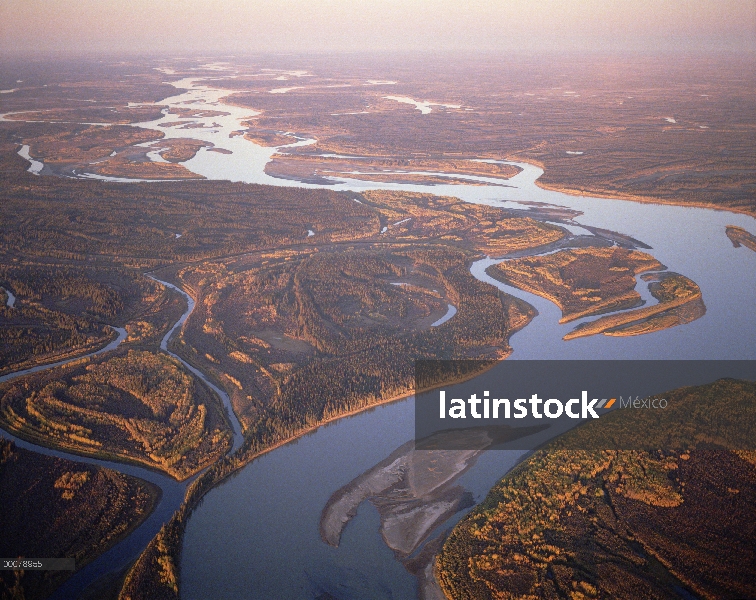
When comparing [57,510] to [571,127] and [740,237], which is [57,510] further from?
[571,127]

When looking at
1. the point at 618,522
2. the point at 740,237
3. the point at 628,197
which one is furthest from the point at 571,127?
the point at 618,522

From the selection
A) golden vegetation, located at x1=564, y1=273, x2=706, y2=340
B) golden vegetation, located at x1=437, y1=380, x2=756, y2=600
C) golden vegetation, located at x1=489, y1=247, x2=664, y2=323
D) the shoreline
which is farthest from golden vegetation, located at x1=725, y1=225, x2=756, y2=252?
golden vegetation, located at x1=437, y1=380, x2=756, y2=600

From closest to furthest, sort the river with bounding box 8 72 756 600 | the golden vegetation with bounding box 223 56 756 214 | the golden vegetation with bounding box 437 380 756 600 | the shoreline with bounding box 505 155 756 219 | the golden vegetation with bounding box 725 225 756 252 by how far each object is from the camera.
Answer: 1. the golden vegetation with bounding box 437 380 756 600
2. the river with bounding box 8 72 756 600
3. the golden vegetation with bounding box 725 225 756 252
4. the shoreline with bounding box 505 155 756 219
5. the golden vegetation with bounding box 223 56 756 214

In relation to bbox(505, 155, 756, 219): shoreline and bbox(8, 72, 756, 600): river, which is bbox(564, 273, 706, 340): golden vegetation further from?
bbox(505, 155, 756, 219): shoreline

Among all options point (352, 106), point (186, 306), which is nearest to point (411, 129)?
point (352, 106)

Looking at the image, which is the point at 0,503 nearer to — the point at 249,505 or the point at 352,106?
the point at 249,505

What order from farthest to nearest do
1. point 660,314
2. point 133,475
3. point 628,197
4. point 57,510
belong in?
point 628,197 < point 660,314 < point 133,475 < point 57,510
